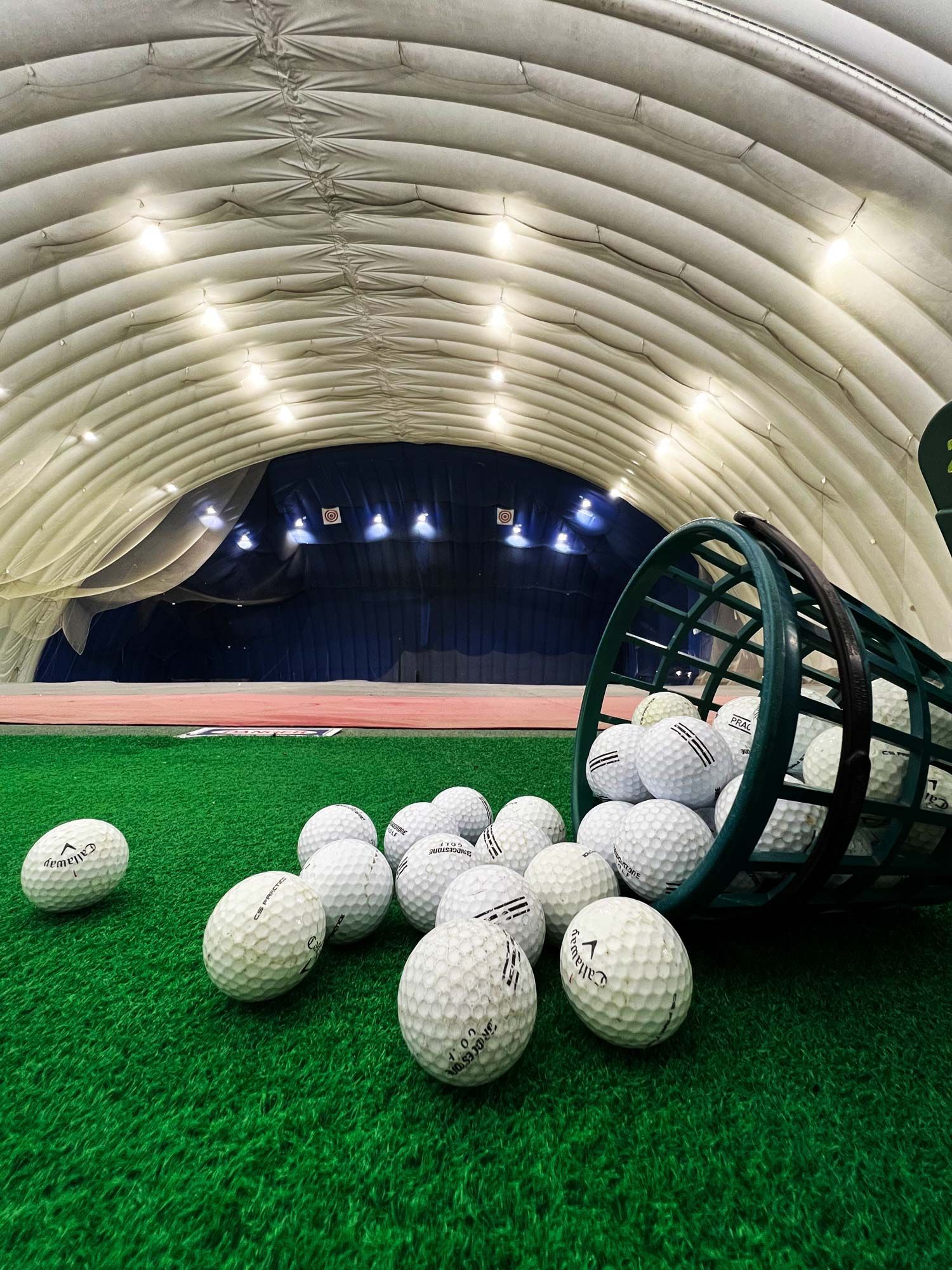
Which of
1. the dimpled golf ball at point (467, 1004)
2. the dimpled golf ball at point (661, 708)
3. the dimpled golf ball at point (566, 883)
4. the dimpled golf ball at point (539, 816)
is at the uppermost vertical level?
the dimpled golf ball at point (661, 708)

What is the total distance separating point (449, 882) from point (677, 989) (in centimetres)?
50

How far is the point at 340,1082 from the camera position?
34.7 inches

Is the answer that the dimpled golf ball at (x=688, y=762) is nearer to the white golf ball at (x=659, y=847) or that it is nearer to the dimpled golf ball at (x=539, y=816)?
the white golf ball at (x=659, y=847)

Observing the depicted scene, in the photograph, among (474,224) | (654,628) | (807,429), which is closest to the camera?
(474,224)

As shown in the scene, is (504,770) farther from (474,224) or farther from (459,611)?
(459,611)

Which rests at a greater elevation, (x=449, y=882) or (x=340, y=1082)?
(x=449, y=882)

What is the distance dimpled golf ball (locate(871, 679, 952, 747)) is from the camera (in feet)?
3.98

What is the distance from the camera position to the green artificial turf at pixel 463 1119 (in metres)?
0.66

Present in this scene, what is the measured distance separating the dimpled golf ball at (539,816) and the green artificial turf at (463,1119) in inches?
14.3

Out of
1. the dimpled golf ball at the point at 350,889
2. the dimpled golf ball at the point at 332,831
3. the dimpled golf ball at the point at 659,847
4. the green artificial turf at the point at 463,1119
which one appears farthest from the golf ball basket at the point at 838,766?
the dimpled golf ball at the point at 332,831

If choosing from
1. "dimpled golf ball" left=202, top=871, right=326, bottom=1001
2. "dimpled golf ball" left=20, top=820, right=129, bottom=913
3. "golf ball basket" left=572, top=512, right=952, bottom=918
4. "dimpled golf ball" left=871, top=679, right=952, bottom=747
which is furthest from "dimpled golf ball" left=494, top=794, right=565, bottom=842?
"dimpled golf ball" left=20, top=820, right=129, bottom=913

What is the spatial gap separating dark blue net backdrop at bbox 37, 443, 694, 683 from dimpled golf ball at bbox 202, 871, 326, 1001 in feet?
49.1

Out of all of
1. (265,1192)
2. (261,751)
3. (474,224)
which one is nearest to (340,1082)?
(265,1192)

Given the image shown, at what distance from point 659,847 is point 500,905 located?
0.35 meters
